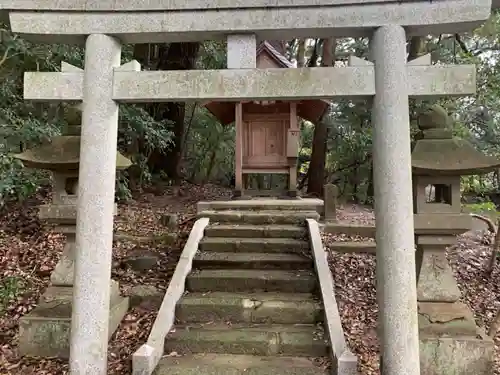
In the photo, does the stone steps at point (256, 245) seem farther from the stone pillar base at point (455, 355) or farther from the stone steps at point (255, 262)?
the stone pillar base at point (455, 355)

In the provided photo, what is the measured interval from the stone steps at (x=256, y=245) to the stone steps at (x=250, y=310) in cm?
113

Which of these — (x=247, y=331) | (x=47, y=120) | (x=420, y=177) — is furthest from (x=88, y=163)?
(x=47, y=120)

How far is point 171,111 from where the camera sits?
12.1 metres

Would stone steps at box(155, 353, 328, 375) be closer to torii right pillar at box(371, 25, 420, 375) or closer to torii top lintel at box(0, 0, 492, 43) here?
torii right pillar at box(371, 25, 420, 375)

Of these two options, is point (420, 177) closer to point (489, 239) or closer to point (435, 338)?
point (435, 338)

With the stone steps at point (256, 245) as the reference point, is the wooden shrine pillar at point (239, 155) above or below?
above

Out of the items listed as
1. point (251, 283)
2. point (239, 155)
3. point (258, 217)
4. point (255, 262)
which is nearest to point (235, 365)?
point (251, 283)

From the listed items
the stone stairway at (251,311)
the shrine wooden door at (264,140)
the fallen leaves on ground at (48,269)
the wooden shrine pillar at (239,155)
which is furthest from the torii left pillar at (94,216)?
the shrine wooden door at (264,140)

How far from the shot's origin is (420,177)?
15.0 feet

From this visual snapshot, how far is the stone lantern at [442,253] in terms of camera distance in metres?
4.19

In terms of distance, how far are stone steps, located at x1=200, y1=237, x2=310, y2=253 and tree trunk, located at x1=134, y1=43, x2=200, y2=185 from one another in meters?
5.61

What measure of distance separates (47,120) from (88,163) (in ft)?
15.4

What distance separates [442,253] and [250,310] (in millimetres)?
2314

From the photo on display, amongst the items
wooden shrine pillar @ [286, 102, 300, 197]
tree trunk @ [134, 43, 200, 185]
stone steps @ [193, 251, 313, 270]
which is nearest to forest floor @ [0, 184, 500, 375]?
stone steps @ [193, 251, 313, 270]
